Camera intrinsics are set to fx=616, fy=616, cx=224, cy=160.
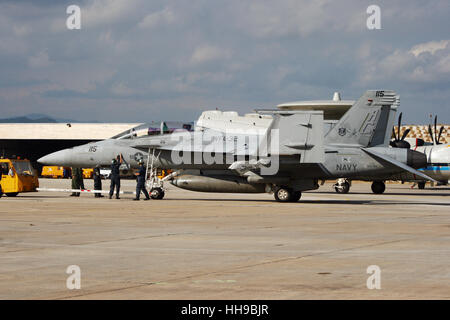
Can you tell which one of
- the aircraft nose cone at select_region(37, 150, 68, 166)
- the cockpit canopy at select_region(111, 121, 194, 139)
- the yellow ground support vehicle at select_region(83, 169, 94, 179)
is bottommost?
the yellow ground support vehicle at select_region(83, 169, 94, 179)

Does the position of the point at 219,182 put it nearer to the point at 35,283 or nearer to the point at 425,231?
the point at 425,231

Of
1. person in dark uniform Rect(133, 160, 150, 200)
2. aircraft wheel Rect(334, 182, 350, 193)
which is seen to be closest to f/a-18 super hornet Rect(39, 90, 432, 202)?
person in dark uniform Rect(133, 160, 150, 200)

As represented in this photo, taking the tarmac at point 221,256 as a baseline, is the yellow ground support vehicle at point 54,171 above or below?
above

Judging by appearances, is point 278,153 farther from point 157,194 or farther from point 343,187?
point 343,187

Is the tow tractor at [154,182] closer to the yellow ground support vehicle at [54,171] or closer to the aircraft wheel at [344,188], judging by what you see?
the aircraft wheel at [344,188]

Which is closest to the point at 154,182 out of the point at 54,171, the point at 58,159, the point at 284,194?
the point at 58,159

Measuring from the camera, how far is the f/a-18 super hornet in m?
25.7

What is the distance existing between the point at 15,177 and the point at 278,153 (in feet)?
41.1

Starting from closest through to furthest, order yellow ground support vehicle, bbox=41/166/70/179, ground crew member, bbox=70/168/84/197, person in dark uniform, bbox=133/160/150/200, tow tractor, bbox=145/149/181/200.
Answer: person in dark uniform, bbox=133/160/150/200 < tow tractor, bbox=145/149/181/200 < ground crew member, bbox=70/168/84/197 < yellow ground support vehicle, bbox=41/166/70/179

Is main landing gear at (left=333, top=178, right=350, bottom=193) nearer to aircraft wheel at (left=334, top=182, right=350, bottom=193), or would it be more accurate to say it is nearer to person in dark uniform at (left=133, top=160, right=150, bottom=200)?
aircraft wheel at (left=334, top=182, right=350, bottom=193)

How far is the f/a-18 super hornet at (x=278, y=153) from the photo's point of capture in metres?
25.7

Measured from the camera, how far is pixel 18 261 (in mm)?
9750

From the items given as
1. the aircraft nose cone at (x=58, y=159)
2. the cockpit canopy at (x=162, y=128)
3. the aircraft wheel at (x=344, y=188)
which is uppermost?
the cockpit canopy at (x=162, y=128)

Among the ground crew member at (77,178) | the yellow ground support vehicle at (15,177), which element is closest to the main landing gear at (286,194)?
the ground crew member at (77,178)
